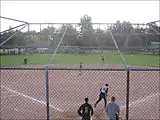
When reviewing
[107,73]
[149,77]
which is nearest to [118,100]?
[149,77]

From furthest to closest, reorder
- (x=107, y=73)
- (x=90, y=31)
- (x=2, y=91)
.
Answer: (x=90, y=31) < (x=107, y=73) < (x=2, y=91)

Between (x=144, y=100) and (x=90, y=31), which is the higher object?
(x=90, y=31)

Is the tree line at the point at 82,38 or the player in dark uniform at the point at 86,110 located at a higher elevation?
the tree line at the point at 82,38

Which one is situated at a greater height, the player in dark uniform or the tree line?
the tree line

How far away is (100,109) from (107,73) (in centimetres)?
1471

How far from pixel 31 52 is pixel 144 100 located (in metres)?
33.5

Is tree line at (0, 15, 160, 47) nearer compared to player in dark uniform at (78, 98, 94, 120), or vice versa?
player in dark uniform at (78, 98, 94, 120)

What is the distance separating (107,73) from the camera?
27391 mm

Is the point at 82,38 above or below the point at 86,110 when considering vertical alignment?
above

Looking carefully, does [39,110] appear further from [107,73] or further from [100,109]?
[107,73]

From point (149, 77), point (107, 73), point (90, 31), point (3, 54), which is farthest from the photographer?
point (3, 54)

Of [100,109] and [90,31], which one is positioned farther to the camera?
[90,31]

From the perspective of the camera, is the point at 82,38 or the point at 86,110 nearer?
the point at 86,110

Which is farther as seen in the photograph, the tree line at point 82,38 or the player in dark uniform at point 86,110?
the tree line at point 82,38
